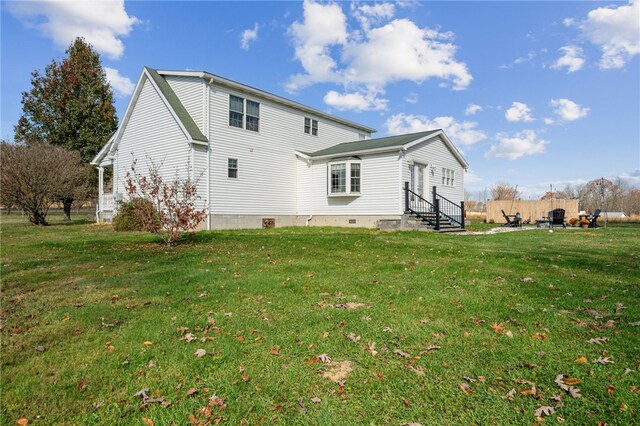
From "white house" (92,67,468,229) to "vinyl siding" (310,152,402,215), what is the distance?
0.17 feet

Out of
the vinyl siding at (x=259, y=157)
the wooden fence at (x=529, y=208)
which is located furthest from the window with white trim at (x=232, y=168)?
the wooden fence at (x=529, y=208)

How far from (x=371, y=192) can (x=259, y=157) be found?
613 cm

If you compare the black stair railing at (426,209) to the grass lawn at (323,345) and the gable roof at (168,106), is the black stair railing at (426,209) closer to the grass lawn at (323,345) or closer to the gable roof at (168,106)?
the grass lawn at (323,345)

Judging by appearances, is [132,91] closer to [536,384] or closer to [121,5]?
[121,5]

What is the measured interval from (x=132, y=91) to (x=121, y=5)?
22.5ft

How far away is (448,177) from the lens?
21.7 m

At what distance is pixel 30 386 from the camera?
3.18 m

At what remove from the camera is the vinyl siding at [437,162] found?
18209 mm

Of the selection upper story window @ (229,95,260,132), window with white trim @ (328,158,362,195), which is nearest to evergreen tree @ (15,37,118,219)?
upper story window @ (229,95,260,132)

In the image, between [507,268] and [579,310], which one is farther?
[507,268]

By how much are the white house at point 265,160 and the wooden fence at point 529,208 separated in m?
9.43

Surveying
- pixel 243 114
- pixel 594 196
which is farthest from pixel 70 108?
pixel 594 196

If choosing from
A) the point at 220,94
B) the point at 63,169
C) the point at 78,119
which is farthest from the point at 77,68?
the point at 220,94

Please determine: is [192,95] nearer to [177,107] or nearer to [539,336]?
[177,107]
